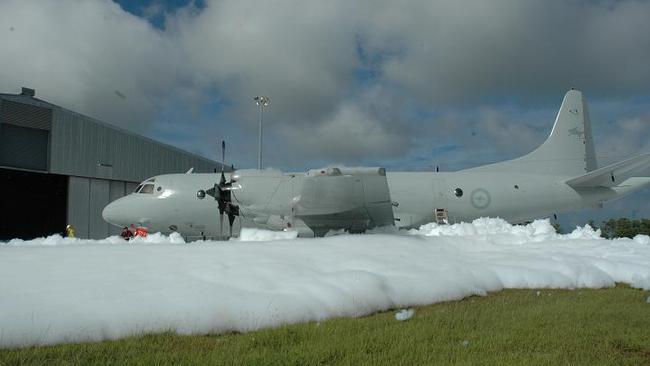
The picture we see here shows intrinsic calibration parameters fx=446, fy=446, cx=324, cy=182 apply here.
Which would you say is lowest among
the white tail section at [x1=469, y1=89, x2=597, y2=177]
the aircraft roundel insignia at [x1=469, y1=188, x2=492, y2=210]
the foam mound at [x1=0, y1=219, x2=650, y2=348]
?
the foam mound at [x1=0, y1=219, x2=650, y2=348]

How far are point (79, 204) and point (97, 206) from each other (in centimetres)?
128

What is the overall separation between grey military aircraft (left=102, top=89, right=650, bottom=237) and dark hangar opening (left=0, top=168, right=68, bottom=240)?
14.5m

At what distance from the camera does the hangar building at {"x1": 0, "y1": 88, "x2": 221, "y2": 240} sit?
27.2m

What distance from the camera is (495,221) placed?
626 inches

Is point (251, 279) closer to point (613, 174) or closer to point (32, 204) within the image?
point (613, 174)

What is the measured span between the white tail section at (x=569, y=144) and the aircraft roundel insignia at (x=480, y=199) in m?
3.10

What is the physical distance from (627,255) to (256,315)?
9.16 meters

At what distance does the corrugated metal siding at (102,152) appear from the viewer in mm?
29000

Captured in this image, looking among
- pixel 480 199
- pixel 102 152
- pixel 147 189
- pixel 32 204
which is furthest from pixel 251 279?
pixel 32 204

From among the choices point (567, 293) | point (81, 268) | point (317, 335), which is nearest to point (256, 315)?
point (317, 335)

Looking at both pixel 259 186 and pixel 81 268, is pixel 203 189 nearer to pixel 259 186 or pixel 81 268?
pixel 259 186

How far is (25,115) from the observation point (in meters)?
27.1

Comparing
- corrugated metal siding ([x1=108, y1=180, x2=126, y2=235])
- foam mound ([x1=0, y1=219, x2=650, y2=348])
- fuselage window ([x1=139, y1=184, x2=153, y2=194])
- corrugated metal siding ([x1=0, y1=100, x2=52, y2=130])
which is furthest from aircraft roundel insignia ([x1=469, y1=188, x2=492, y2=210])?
corrugated metal siding ([x1=0, y1=100, x2=52, y2=130])

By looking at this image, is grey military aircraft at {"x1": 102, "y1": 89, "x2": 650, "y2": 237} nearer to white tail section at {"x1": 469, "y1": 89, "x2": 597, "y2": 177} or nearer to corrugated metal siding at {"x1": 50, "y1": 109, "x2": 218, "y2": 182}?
white tail section at {"x1": 469, "y1": 89, "x2": 597, "y2": 177}
